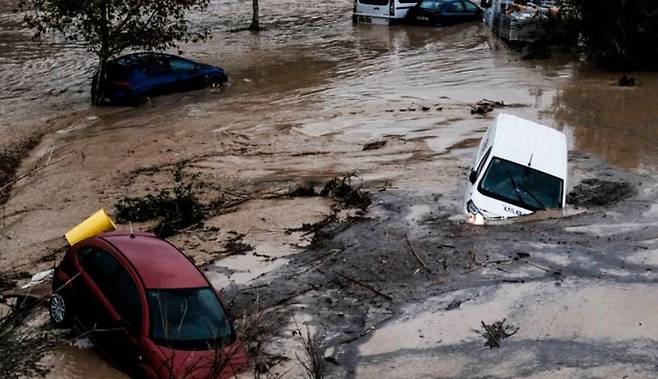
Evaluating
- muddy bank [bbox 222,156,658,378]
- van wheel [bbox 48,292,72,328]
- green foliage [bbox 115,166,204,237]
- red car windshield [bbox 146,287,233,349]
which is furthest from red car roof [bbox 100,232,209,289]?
green foliage [bbox 115,166,204,237]

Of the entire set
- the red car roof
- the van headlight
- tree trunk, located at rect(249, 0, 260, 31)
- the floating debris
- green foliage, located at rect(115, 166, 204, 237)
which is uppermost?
tree trunk, located at rect(249, 0, 260, 31)

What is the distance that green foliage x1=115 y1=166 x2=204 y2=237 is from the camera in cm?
1354

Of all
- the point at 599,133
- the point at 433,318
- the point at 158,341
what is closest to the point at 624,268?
the point at 433,318

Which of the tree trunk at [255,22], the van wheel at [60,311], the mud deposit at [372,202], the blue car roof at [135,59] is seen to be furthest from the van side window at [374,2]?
the van wheel at [60,311]

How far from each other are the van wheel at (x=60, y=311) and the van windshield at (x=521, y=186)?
6294mm

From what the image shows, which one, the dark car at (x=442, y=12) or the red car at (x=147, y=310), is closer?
the red car at (x=147, y=310)

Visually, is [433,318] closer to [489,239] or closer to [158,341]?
[489,239]

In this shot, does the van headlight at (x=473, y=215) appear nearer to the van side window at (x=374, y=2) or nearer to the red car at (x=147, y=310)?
the red car at (x=147, y=310)

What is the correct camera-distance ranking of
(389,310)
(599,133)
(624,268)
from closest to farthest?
(389,310) < (624,268) < (599,133)

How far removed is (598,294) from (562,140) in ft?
13.7

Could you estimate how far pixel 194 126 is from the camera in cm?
1956

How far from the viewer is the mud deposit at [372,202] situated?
377 inches

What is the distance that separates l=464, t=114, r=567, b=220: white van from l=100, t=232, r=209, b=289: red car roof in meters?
4.93

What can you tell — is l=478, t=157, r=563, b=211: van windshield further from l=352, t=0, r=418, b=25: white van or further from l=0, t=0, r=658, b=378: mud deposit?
l=352, t=0, r=418, b=25: white van
